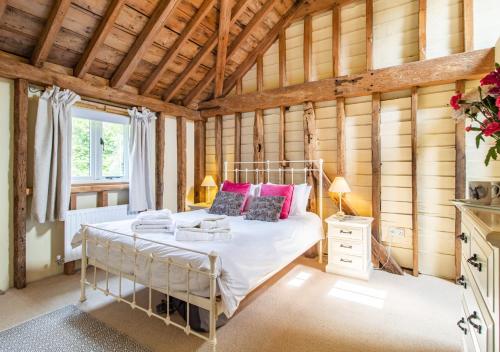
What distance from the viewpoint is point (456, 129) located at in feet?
10.2

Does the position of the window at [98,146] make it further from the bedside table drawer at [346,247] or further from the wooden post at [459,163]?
the wooden post at [459,163]

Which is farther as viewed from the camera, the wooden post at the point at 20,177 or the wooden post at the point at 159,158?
the wooden post at the point at 159,158

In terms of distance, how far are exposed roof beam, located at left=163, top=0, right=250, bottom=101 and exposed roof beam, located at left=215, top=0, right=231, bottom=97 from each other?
0.10m

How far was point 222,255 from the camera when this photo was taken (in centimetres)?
194

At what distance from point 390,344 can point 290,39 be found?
13.4ft

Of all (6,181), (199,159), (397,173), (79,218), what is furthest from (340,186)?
(6,181)

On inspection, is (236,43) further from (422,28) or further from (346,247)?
(346,247)


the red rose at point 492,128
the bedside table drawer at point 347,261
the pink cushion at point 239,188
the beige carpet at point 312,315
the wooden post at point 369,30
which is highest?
the wooden post at point 369,30

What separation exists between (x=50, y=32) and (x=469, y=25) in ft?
14.6

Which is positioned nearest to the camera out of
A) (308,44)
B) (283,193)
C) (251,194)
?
(283,193)

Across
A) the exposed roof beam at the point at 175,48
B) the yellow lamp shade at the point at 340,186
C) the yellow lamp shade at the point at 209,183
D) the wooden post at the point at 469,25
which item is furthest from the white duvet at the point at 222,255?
the wooden post at the point at 469,25

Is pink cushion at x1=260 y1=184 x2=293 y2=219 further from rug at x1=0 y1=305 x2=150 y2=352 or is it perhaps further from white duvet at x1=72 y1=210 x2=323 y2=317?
rug at x1=0 y1=305 x2=150 y2=352

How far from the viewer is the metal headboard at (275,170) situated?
394 centimetres

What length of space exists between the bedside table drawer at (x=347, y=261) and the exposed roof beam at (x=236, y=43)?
129 inches
